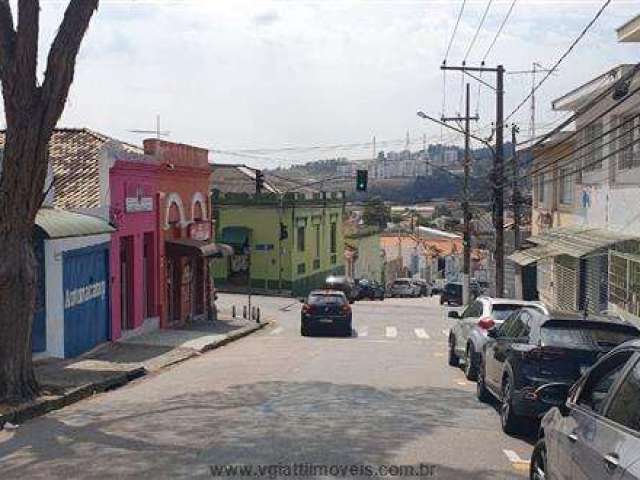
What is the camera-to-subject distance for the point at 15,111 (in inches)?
501

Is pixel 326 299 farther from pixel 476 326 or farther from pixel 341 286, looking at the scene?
pixel 341 286

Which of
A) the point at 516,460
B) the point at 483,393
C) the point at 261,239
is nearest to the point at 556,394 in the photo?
the point at 516,460

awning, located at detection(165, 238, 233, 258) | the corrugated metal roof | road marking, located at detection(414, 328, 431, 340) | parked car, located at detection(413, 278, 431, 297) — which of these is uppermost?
the corrugated metal roof

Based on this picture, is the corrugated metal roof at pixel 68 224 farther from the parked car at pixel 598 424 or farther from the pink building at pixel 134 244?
the parked car at pixel 598 424

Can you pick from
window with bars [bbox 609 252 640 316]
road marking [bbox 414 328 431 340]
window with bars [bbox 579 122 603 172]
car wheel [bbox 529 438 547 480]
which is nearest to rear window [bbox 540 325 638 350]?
car wheel [bbox 529 438 547 480]

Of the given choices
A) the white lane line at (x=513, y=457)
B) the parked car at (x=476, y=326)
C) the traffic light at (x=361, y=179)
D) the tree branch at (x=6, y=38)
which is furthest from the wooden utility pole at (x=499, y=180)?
the white lane line at (x=513, y=457)

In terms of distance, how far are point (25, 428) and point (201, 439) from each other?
9.49 ft

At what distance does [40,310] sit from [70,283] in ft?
4.89

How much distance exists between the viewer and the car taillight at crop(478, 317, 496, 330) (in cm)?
1683

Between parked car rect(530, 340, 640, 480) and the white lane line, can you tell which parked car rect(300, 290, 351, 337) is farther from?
parked car rect(530, 340, 640, 480)

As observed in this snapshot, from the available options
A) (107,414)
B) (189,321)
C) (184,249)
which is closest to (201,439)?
(107,414)

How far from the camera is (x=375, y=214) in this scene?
374ft

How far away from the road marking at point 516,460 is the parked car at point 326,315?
20.8m

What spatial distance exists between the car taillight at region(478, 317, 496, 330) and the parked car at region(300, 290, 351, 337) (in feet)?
44.5
